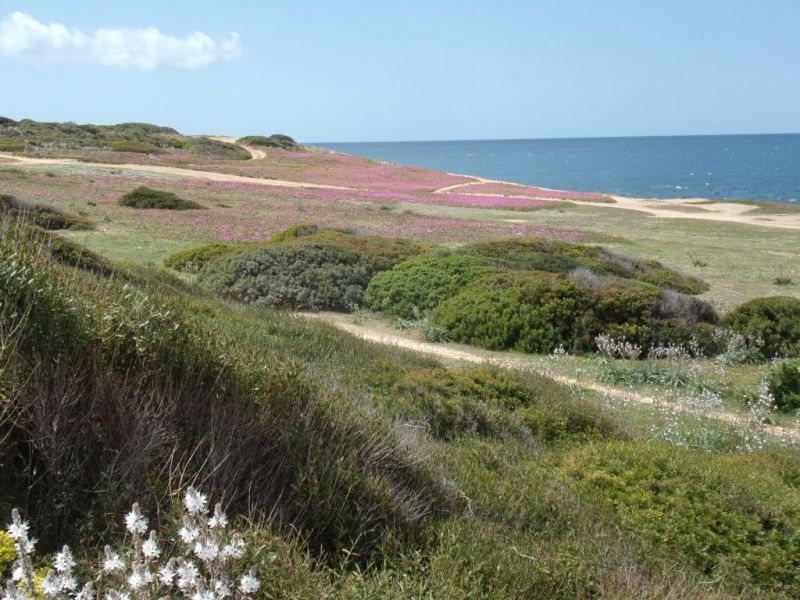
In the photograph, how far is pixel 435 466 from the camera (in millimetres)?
5160

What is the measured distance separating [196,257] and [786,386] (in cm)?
1453

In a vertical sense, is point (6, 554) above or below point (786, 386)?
above

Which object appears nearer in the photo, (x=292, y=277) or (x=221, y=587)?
(x=221, y=587)

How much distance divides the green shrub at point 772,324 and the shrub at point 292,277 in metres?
8.53

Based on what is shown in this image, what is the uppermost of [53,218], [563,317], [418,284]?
[53,218]

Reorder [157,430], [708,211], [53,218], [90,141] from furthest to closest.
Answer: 1. [90,141]
2. [708,211]
3. [53,218]
4. [157,430]

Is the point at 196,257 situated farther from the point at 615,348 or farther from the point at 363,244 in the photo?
the point at 615,348

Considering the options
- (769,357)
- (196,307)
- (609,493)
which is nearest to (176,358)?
(609,493)

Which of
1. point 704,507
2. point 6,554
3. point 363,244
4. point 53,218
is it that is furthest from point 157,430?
point 53,218

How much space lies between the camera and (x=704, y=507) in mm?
5695

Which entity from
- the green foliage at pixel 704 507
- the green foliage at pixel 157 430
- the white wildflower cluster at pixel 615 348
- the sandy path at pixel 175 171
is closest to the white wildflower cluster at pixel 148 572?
the green foliage at pixel 157 430

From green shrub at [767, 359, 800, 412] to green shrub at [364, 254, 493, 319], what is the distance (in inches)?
294

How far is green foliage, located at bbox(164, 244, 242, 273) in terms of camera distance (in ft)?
62.3

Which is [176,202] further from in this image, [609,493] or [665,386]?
[609,493]
